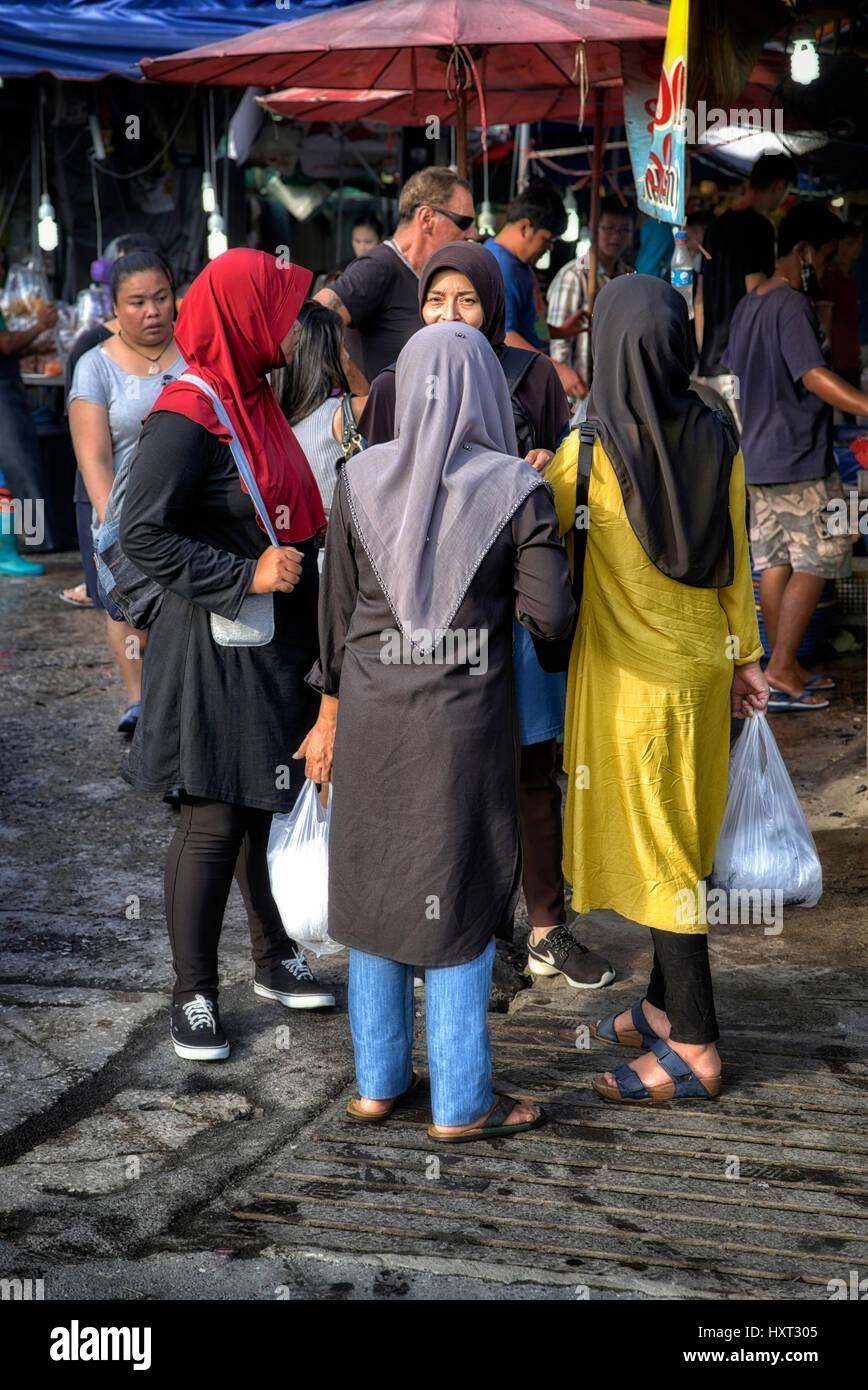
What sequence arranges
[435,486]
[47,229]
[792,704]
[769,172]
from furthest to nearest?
[47,229], [769,172], [792,704], [435,486]

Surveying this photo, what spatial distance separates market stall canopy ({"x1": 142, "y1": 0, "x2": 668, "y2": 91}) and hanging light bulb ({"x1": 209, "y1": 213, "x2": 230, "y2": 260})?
14.3 ft

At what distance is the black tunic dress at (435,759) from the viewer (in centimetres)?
307

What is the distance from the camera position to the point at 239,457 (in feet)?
11.7

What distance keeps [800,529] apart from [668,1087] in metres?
4.01

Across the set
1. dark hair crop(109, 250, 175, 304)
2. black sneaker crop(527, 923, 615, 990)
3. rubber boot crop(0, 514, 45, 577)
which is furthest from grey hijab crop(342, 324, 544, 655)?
rubber boot crop(0, 514, 45, 577)

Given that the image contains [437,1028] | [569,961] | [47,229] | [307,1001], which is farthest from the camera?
[47,229]

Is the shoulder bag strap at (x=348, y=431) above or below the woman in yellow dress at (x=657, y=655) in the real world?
above

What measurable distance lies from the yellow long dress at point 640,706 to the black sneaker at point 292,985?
907mm

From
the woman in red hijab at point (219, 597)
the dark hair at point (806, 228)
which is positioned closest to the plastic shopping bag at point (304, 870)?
the woman in red hijab at point (219, 597)

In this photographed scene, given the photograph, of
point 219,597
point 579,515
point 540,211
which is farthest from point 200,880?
point 540,211

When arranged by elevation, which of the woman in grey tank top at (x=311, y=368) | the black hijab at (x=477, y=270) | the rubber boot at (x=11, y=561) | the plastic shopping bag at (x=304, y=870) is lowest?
the plastic shopping bag at (x=304, y=870)

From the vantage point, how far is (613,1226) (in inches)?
115

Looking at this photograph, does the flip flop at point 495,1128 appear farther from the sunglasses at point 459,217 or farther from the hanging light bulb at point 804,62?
the hanging light bulb at point 804,62

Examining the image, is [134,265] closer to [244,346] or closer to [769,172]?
[244,346]
